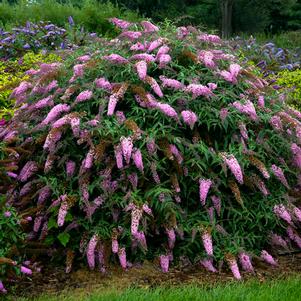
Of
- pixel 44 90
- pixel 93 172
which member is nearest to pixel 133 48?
pixel 44 90

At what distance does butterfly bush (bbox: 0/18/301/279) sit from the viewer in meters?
4.89

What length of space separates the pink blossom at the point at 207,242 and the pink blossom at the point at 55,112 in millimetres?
1618

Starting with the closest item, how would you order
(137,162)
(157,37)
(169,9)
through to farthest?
(137,162)
(157,37)
(169,9)

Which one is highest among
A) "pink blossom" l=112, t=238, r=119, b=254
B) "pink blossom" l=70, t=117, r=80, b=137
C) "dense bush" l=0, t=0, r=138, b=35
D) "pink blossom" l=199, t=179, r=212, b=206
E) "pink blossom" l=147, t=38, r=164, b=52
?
"pink blossom" l=147, t=38, r=164, b=52

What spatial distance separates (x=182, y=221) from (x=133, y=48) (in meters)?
1.72

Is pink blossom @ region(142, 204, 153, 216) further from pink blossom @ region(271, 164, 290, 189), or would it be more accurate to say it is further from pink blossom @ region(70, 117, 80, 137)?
pink blossom @ region(271, 164, 290, 189)

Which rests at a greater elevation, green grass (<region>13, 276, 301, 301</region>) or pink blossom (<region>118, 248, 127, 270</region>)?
green grass (<region>13, 276, 301, 301</region>)

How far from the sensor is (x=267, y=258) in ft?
16.8

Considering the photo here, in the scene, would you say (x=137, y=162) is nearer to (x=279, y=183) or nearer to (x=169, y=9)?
(x=279, y=183)

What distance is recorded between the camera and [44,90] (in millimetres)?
5691

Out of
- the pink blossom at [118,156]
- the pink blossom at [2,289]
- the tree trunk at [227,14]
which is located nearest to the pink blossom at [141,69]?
the pink blossom at [118,156]

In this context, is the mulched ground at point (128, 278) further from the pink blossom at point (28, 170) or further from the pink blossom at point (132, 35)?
the pink blossom at point (132, 35)

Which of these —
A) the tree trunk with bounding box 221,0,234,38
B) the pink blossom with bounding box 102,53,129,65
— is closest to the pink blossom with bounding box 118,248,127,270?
the pink blossom with bounding box 102,53,129,65

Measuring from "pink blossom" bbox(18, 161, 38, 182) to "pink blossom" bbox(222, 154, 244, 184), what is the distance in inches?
64.4
